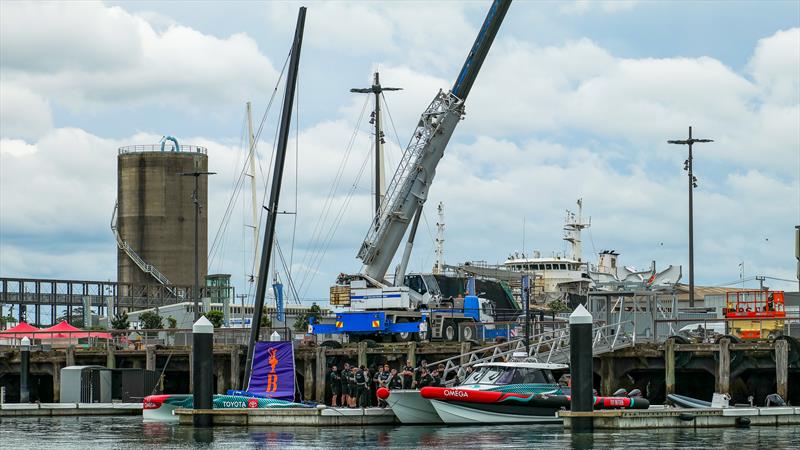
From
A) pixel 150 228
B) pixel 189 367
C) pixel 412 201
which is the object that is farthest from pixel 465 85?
pixel 150 228

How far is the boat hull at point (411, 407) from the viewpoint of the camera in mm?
39562

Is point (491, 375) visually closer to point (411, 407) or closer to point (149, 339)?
point (411, 407)

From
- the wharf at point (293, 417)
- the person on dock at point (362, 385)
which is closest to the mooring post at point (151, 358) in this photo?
the person on dock at point (362, 385)

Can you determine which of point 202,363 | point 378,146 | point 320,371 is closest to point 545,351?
point 320,371

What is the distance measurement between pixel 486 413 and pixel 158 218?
86885 millimetres

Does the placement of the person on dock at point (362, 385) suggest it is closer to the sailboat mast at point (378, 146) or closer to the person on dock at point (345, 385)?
the person on dock at point (345, 385)

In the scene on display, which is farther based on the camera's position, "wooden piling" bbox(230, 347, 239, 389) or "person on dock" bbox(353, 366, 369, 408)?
"wooden piling" bbox(230, 347, 239, 389)

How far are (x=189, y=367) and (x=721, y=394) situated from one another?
22256mm

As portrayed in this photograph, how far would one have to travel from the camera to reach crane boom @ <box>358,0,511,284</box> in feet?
167

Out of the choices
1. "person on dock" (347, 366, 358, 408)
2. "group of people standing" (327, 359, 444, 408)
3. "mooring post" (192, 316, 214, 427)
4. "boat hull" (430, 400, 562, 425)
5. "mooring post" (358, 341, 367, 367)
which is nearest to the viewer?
"mooring post" (192, 316, 214, 427)

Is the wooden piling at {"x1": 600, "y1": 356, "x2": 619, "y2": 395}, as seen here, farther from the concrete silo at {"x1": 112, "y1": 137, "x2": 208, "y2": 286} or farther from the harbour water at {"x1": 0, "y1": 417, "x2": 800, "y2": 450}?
the concrete silo at {"x1": 112, "y1": 137, "x2": 208, "y2": 286}

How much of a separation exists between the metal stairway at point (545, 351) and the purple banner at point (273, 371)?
4953 mm

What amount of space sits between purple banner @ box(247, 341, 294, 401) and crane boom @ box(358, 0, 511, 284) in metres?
10.4

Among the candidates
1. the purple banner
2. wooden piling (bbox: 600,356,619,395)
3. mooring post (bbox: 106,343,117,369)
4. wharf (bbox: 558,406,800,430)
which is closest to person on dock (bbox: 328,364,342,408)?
the purple banner
